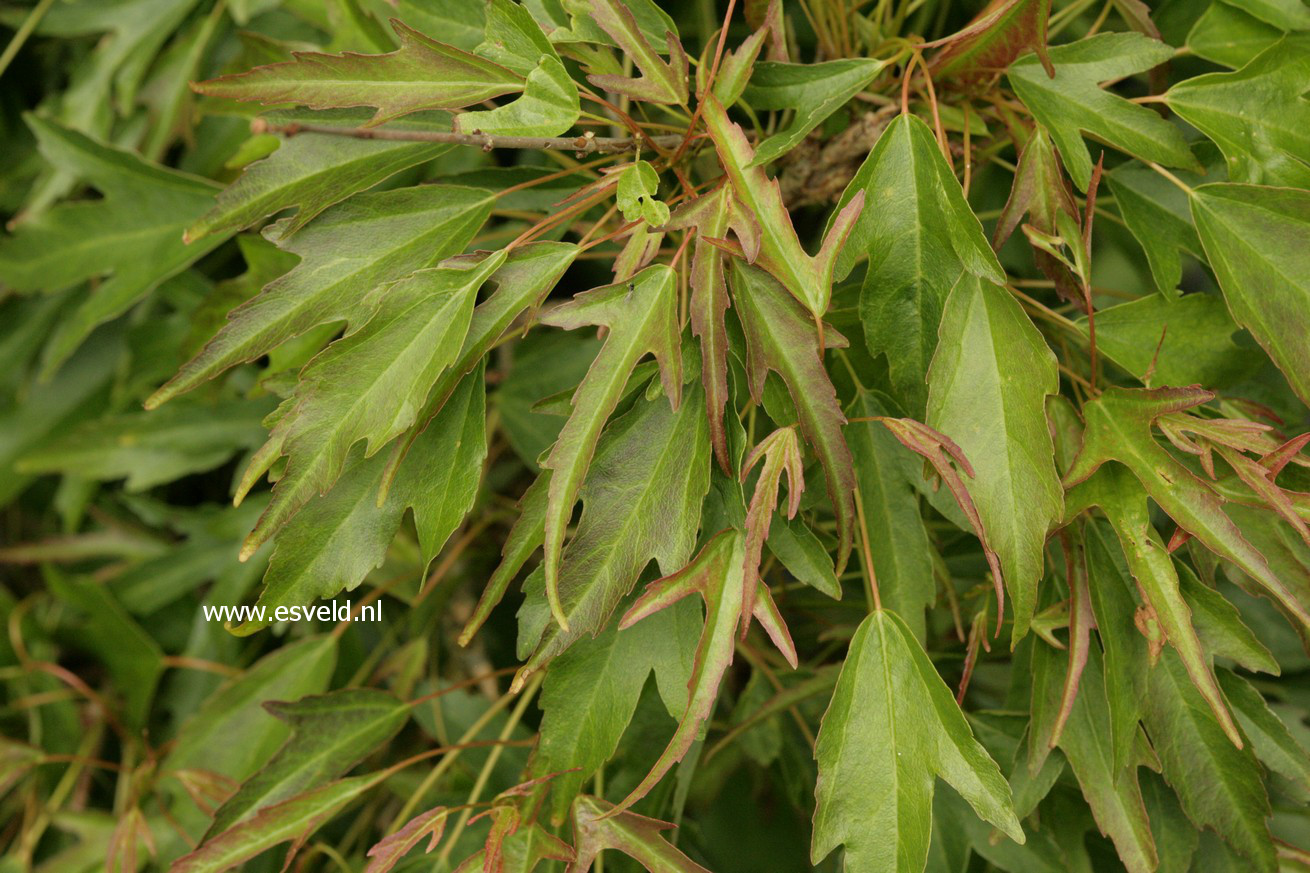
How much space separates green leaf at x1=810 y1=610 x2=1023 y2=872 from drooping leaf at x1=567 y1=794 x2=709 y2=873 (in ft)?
0.23

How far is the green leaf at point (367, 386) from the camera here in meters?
0.41

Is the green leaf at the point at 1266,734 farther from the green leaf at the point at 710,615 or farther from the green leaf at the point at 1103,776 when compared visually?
the green leaf at the point at 710,615

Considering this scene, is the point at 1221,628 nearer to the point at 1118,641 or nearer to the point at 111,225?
the point at 1118,641

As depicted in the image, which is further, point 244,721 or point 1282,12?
point 244,721

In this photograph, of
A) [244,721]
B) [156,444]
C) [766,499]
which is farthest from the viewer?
[156,444]

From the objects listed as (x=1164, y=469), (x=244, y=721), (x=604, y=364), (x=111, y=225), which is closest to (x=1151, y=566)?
(x=1164, y=469)

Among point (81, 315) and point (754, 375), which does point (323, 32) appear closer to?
point (81, 315)

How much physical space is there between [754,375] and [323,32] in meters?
0.53

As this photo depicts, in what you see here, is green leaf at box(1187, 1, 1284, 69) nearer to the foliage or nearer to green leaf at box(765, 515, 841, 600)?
the foliage

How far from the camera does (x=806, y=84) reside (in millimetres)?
470

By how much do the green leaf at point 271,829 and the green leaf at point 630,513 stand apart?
0.16 metres

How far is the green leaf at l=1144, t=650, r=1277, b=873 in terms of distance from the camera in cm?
44

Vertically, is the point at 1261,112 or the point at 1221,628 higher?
the point at 1261,112

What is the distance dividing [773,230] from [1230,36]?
0.30 meters
